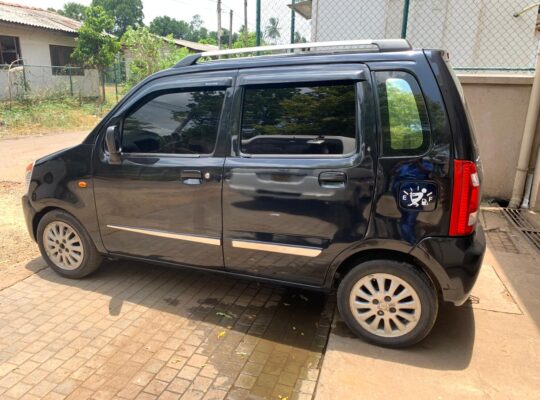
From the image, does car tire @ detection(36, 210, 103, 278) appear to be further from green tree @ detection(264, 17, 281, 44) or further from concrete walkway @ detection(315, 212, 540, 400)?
green tree @ detection(264, 17, 281, 44)

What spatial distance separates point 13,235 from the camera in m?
5.18

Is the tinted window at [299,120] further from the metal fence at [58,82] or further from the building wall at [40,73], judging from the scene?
the building wall at [40,73]

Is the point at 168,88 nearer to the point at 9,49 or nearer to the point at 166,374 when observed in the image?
the point at 166,374

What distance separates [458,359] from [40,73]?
70.0 ft

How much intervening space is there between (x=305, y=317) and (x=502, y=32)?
274 inches

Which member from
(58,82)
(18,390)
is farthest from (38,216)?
(58,82)

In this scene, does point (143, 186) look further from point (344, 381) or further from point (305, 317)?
point (344, 381)

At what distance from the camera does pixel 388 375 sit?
271 centimetres

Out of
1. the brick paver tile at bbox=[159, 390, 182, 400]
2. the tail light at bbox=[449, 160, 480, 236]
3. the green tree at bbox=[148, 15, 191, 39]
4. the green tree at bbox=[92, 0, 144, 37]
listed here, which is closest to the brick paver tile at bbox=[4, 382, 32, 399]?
the brick paver tile at bbox=[159, 390, 182, 400]

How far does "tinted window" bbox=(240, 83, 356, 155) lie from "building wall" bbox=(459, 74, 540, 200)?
13.0ft

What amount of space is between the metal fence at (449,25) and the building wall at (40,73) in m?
14.9

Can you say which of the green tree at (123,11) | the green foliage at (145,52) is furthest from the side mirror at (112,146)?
the green tree at (123,11)

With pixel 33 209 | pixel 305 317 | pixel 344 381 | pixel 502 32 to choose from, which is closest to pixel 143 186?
pixel 33 209

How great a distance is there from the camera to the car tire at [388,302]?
9.28 feet
